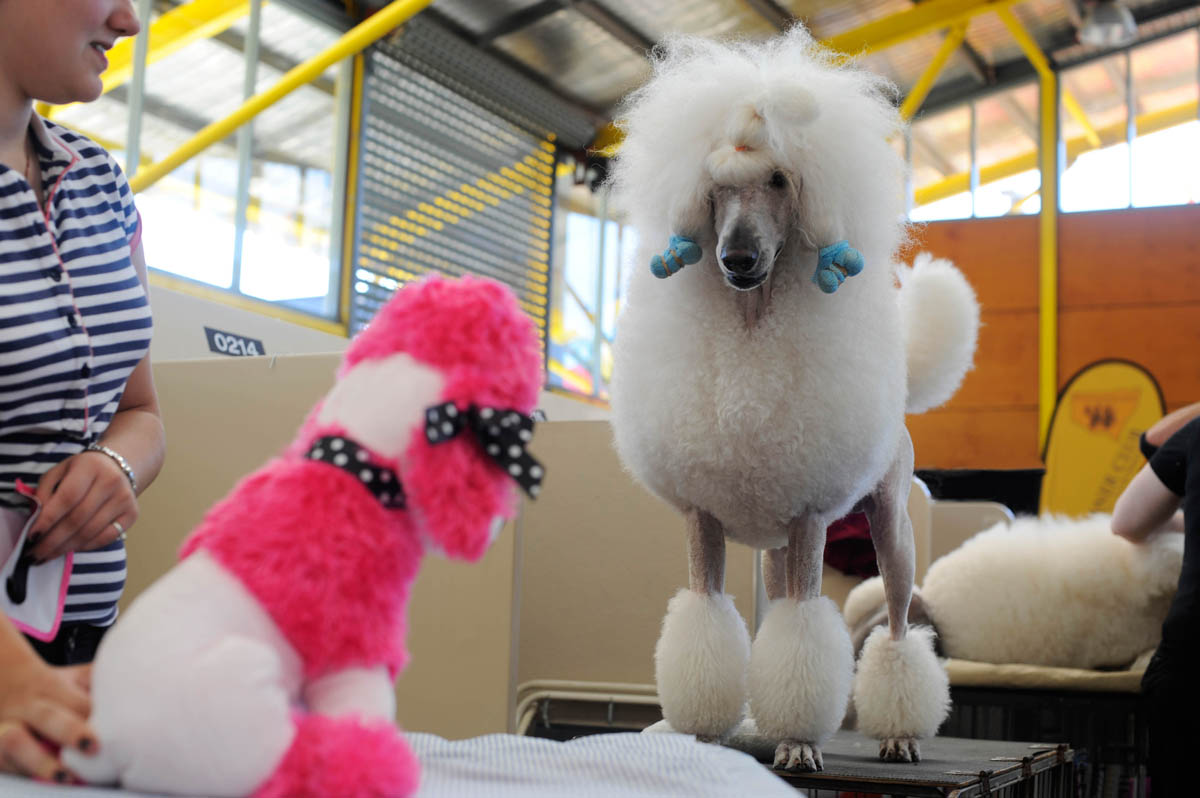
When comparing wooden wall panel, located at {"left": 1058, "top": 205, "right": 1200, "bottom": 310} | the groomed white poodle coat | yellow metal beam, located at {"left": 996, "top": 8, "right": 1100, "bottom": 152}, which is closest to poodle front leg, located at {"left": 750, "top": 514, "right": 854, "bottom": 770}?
the groomed white poodle coat

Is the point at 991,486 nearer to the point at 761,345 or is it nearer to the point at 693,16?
the point at 761,345

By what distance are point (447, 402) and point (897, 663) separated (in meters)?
1.03

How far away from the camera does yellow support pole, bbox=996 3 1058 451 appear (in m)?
6.49

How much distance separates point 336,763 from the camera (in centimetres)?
46

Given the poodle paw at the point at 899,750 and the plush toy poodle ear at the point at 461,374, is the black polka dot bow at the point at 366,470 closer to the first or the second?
the plush toy poodle ear at the point at 461,374

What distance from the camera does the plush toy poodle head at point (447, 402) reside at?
1.59 ft

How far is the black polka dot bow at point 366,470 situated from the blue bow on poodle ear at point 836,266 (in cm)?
67

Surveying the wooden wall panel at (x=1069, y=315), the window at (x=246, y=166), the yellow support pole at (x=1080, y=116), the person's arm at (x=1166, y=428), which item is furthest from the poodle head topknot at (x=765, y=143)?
the yellow support pole at (x=1080, y=116)

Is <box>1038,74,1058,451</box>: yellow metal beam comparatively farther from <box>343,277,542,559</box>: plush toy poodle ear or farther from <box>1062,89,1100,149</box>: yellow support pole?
<box>343,277,542,559</box>: plush toy poodle ear

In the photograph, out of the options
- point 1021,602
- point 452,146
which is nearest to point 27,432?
point 1021,602

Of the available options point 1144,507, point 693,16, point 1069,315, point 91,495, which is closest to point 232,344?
point 91,495

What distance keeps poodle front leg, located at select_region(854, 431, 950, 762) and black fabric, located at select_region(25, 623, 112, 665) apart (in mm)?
894

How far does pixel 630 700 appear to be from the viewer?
75.9 inches

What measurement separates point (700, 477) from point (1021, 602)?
51.5 inches
